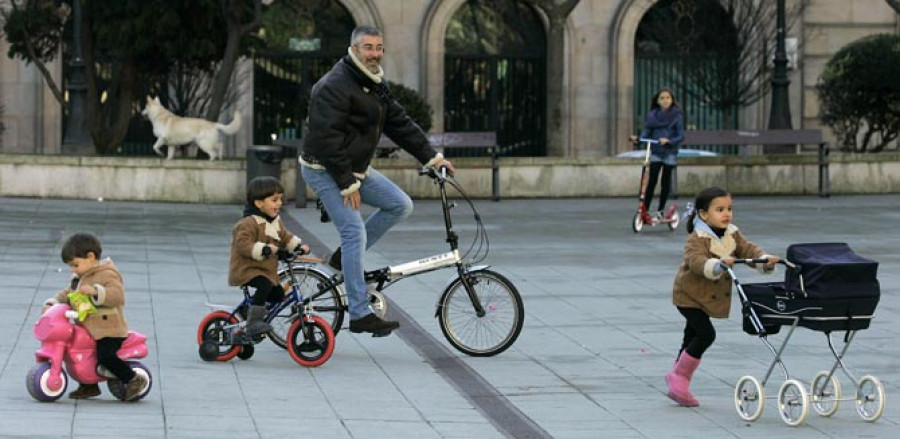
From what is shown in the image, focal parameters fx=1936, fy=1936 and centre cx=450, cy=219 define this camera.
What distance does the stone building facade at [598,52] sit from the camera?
34312mm

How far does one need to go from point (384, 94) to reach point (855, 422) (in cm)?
342

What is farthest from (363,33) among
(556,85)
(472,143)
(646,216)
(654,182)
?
(556,85)

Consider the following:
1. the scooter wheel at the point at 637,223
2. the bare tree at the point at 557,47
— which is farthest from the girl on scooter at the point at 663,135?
the bare tree at the point at 557,47

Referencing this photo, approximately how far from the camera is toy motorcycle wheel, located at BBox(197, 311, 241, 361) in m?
10.4

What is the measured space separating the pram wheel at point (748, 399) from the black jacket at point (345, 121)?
9.04 ft

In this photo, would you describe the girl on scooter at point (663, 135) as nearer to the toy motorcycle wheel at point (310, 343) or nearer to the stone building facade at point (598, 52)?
the toy motorcycle wheel at point (310, 343)

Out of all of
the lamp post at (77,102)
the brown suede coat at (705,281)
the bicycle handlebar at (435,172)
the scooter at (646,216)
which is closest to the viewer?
the brown suede coat at (705,281)

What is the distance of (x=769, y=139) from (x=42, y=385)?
18.9 meters

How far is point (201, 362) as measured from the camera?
1047 cm

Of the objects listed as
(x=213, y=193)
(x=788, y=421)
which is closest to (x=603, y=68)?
(x=213, y=193)

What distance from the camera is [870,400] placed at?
8.82 metres

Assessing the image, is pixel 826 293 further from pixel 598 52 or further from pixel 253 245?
pixel 598 52

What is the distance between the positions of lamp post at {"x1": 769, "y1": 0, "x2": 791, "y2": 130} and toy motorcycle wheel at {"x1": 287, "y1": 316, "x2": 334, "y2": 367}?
1808 cm

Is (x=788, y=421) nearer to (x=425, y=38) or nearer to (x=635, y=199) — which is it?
(x=635, y=199)
